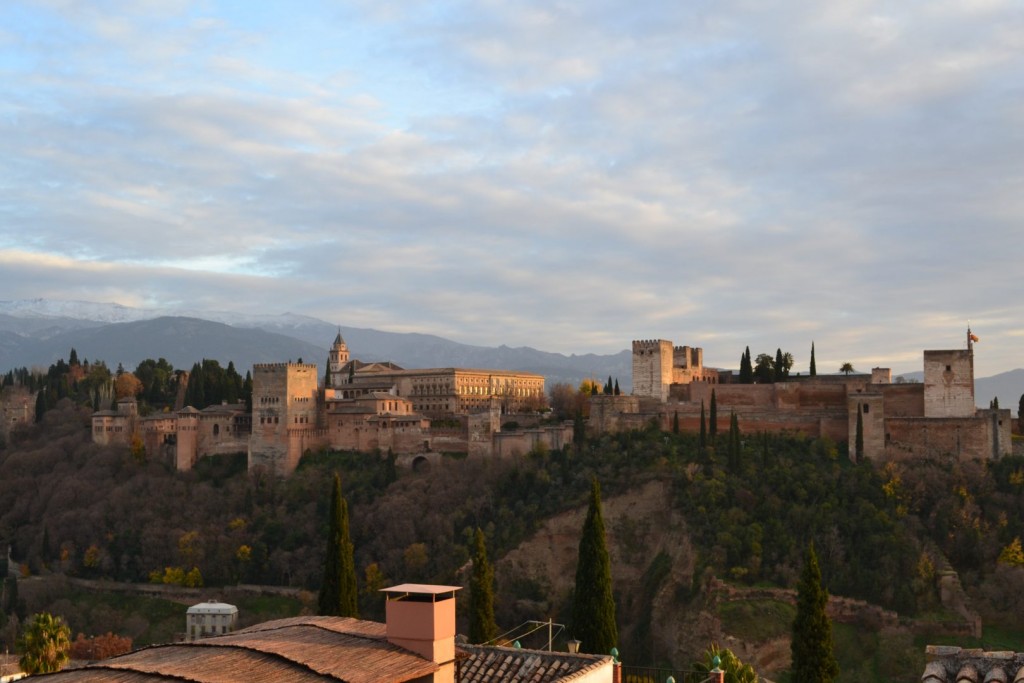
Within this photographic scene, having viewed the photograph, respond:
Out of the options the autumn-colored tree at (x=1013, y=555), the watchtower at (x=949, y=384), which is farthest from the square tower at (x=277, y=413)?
the autumn-colored tree at (x=1013, y=555)

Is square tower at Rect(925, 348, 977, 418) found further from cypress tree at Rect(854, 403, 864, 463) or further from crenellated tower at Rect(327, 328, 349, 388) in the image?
crenellated tower at Rect(327, 328, 349, 388)

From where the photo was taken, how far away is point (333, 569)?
29.9 m

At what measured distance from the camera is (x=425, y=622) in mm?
13500

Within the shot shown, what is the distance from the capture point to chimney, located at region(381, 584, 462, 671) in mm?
13453

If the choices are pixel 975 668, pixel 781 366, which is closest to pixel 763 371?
pixel 781 366

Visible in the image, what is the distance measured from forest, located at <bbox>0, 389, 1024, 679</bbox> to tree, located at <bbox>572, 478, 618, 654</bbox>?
10.5m

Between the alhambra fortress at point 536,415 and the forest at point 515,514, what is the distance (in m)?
0.99

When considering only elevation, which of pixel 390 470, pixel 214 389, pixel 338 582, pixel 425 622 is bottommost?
pixel 338 582

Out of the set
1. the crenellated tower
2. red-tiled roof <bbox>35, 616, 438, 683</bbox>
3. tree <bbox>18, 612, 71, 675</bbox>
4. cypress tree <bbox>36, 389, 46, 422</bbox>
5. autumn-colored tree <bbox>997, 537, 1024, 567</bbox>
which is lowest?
tree <bbox>18, 612, 71, 675</bbox>

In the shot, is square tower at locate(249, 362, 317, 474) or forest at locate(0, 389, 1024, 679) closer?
forest at locate(0, 389, 1024, 679)

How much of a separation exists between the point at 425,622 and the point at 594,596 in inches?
614

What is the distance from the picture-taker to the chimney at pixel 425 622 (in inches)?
530

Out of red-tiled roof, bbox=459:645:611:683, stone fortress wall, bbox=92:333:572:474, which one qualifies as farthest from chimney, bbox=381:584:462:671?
stone fortress wall, bbox=92:333:572:474

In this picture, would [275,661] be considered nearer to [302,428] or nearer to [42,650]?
[42,650]
